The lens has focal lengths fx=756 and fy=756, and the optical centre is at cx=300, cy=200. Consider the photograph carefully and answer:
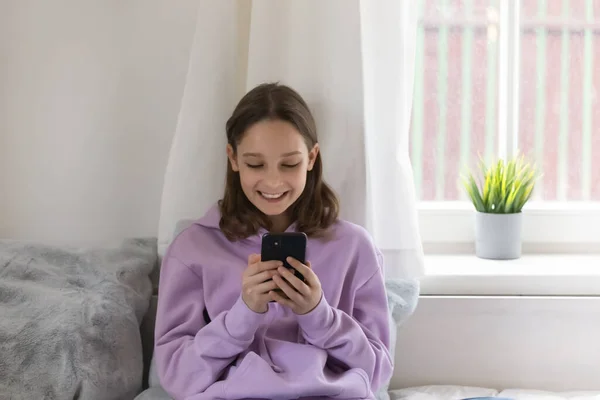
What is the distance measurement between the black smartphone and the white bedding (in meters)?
0.51

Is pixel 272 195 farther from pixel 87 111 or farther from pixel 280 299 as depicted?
pixel 87 111

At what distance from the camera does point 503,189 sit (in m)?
1.81

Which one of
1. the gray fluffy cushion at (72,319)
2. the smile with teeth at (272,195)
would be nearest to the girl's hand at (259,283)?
the smile with teeth at (272,195)

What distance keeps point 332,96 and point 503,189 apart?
0.51 m

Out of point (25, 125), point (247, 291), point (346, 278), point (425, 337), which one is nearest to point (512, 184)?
point (425, 337)

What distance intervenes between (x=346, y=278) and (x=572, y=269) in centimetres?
59

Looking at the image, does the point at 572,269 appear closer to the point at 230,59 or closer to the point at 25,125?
the point at 230,59

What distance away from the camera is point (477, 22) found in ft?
6.39

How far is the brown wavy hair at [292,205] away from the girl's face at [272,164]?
0.02 m

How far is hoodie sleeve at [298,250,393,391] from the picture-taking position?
133 centimetres

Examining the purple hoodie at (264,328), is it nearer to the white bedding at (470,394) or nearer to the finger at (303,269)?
the finger at (303,269)

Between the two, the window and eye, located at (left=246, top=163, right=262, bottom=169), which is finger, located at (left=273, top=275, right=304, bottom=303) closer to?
eye, located at (left=246, top=163, right=262, bottom=169)

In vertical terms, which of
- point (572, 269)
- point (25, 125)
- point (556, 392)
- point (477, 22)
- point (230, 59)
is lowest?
point (556, 392)

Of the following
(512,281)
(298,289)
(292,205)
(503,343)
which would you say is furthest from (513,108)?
(298,289)
